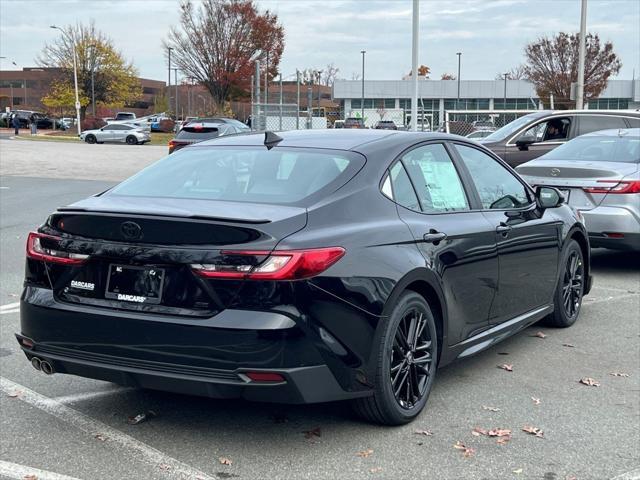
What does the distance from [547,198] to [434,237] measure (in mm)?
1900

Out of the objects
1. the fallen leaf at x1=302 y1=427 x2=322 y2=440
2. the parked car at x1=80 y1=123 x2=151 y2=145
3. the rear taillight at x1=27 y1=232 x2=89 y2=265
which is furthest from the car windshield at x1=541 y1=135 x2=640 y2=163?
the parked car at x1=80 y1=123 x2=151 y2=145

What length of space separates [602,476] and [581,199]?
5575mm

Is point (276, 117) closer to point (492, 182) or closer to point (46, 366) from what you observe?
point (492, 182)

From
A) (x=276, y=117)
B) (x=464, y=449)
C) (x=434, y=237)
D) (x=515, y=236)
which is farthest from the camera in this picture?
(x=276, y=117)

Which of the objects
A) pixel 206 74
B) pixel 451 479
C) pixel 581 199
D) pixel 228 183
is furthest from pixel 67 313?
pixel 206 74

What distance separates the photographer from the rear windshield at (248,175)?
450 cm

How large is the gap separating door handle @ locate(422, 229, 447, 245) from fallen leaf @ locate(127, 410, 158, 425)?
5.90 feet

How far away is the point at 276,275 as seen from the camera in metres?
3.80

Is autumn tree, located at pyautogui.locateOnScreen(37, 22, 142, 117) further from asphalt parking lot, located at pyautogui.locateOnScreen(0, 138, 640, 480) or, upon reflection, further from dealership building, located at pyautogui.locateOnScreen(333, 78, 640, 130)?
asphalt parking lot, located at pyautogui.locateOnScreen(0, 138, 640, 480)

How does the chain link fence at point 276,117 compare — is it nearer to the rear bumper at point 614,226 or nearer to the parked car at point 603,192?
the parked car at point 603,192

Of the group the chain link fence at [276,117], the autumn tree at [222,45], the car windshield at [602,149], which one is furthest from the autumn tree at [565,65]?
the car windshield at [602,149]

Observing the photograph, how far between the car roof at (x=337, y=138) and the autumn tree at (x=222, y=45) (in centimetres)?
4903

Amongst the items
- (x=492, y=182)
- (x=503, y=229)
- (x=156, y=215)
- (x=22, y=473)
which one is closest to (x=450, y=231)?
(x=503, y=229)

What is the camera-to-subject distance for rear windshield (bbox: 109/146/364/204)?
14.8 ft
